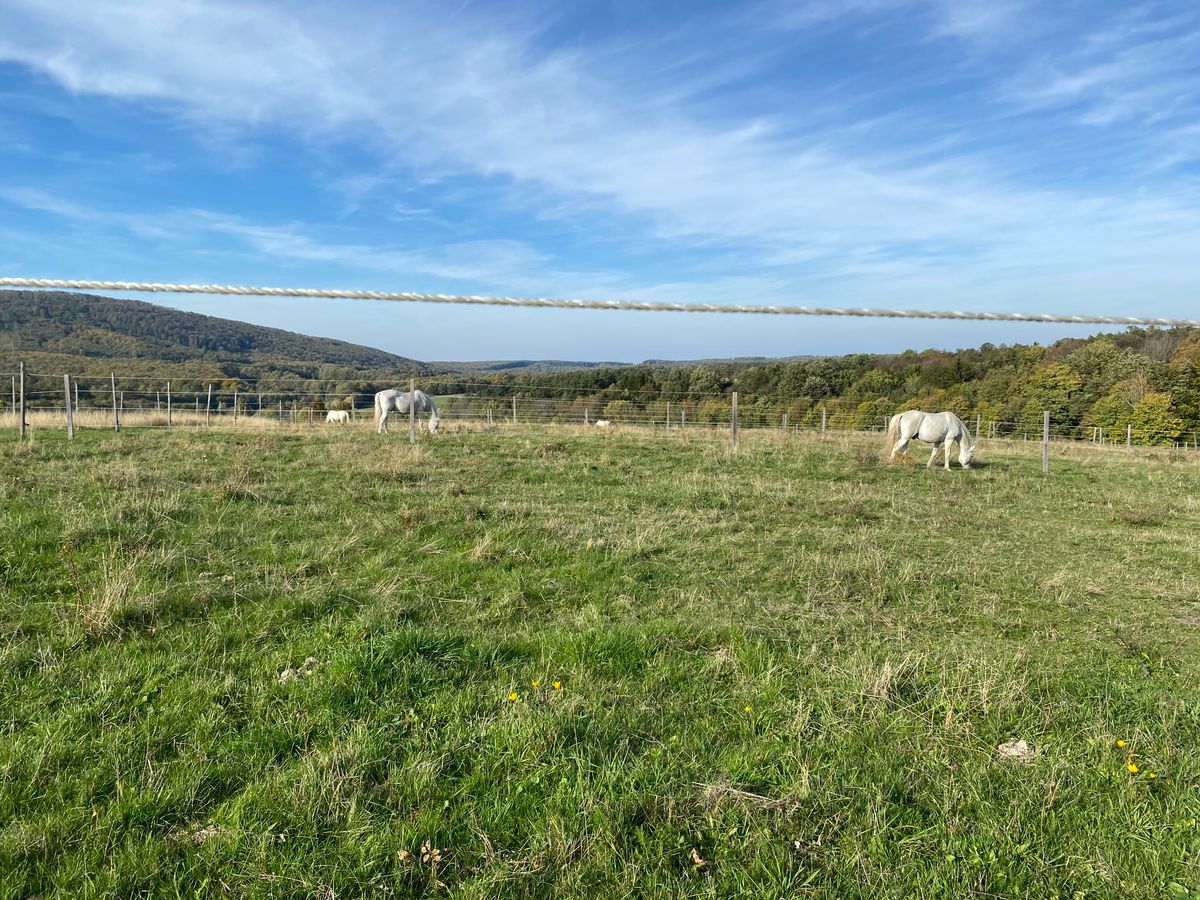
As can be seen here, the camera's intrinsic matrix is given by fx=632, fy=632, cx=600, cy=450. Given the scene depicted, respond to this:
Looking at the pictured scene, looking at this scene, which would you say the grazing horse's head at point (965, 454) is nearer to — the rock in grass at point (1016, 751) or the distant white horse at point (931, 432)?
the distant white horse at point (931, 432)

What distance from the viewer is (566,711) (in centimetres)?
288

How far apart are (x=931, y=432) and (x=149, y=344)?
3003 inches

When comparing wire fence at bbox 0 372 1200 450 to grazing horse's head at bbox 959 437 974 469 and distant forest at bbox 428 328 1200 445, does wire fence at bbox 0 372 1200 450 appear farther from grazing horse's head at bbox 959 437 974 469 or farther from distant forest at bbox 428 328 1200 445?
grazing horse's head at bbox 959 437 974 469

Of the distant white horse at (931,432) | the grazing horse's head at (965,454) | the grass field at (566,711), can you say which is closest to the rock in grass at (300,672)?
the grass field at (566,711)

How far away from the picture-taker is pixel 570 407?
32.6 metres

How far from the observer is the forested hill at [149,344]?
50250 mm

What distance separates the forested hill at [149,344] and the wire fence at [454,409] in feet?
47.4

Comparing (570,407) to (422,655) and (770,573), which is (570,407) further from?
(422,655)

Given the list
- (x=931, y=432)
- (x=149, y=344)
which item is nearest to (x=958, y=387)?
(x=931, y=432)

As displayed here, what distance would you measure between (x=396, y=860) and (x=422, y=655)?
1.48 m

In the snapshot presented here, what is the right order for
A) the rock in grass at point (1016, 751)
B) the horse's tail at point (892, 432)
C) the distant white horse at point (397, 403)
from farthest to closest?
the distant white horse at point (397, 403)
the horse's tail at point (892, 432)
the rock in grass at point (1016, 751)

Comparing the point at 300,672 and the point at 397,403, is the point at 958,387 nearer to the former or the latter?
the point at 397,403

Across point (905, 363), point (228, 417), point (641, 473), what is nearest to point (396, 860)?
point (641, 473)

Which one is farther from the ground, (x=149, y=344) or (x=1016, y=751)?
(x=149, y=344)
